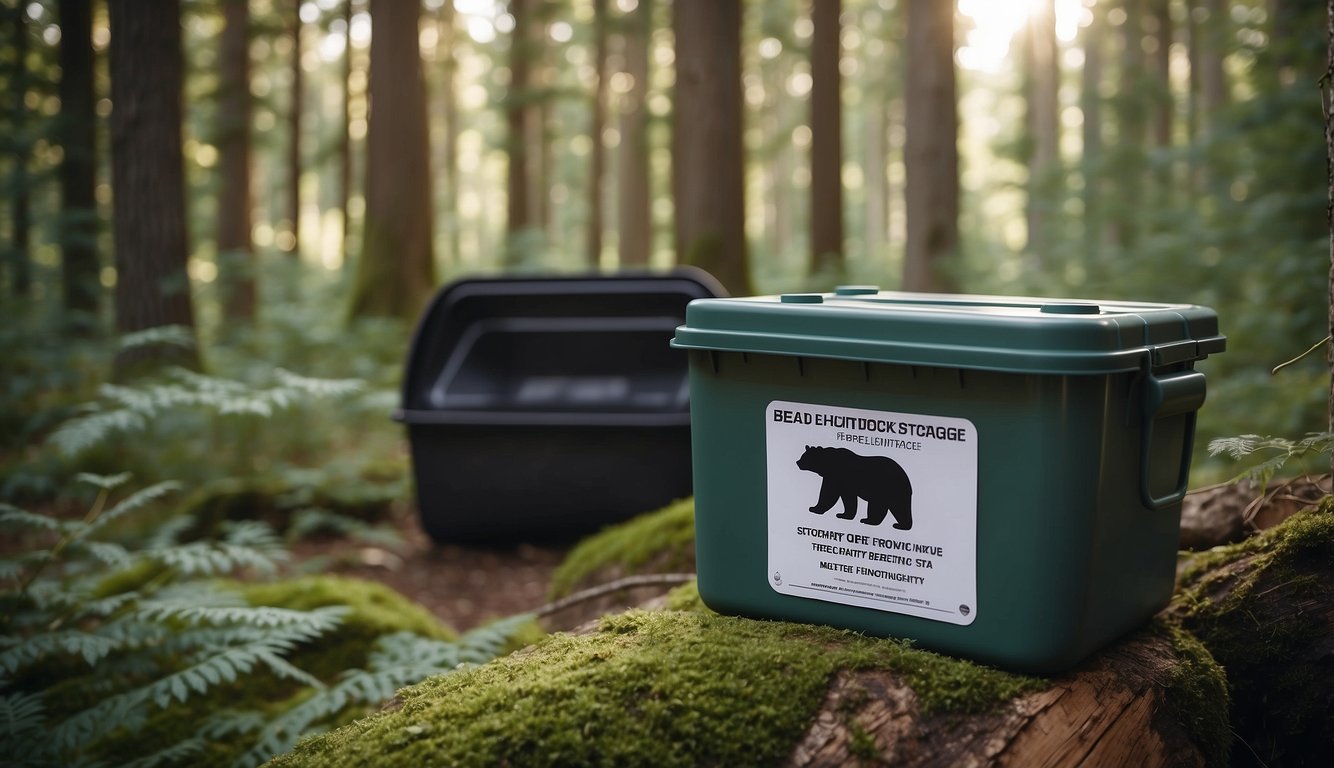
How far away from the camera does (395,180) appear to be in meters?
11.0

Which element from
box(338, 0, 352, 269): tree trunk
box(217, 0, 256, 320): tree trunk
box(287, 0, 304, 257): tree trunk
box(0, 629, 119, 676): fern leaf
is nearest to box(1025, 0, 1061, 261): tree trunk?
box(338, 0, 352, 269): tree trunk

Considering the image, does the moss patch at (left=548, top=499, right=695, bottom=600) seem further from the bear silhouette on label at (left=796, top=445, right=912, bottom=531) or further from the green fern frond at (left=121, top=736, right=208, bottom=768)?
the green fern frond at (left=121, top=736, right=208, bottom=768)

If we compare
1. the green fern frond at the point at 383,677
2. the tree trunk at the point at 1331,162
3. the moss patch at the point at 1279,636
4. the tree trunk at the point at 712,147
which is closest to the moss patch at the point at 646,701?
the green fern frond at the point at 383,677

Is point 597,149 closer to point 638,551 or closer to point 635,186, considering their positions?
point 635,186

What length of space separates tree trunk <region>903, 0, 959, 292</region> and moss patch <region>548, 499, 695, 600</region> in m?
6.37

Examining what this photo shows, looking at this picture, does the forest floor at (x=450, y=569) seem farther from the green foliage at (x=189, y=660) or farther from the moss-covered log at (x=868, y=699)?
the moss-covered log at (x=868, y=699)

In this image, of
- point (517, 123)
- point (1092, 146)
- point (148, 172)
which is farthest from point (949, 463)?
point (1092, 146)

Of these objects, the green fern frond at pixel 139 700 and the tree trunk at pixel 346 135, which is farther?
the tree trunk at pixel 346 135

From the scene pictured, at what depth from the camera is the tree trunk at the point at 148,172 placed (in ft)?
23.6

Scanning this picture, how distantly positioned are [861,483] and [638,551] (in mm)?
1687

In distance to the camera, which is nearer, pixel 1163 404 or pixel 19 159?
pixel 1163 404

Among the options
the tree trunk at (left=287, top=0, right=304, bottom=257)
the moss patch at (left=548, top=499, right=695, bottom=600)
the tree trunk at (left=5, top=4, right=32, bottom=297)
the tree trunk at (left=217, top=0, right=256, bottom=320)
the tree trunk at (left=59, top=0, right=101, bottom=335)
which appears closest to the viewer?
the moss patch at (left=548, top=499, right=695, bottom=600)

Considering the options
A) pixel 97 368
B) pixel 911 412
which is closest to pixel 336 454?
pixel 97 368

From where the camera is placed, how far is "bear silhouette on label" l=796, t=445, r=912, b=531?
73.7 inches
